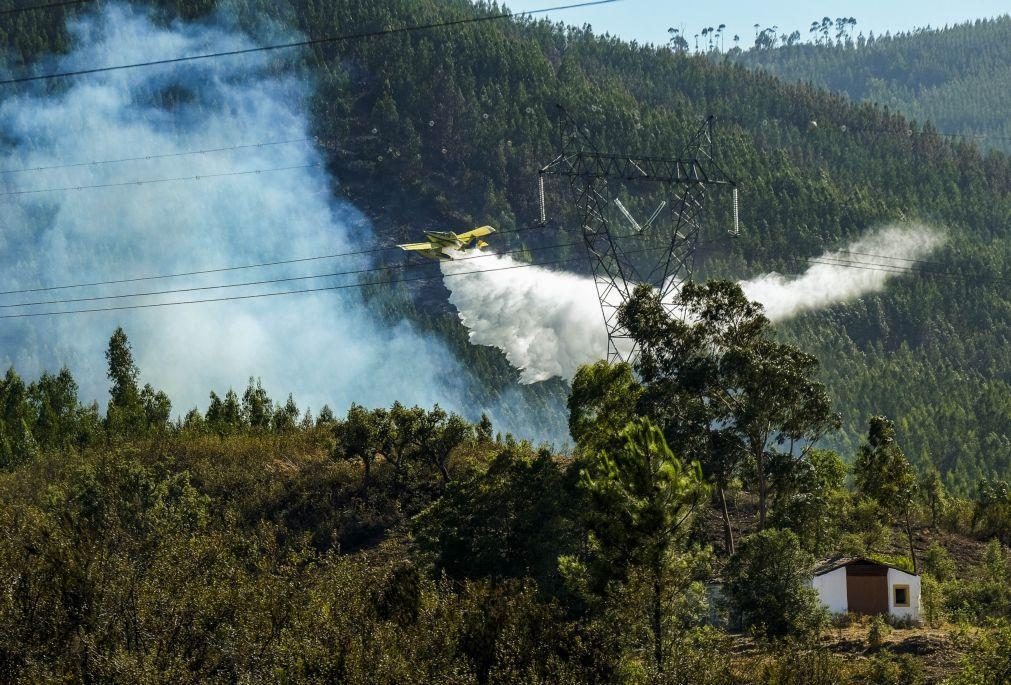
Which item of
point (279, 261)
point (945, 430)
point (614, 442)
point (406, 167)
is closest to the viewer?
point (614, 442)

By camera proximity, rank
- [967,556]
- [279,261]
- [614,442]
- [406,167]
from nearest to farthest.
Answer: [614,442]
[967,556]
[279,261]
[406,167]

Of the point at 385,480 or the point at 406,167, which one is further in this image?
the point at 406,167

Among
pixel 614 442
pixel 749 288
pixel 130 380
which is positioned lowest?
pixel 614 442

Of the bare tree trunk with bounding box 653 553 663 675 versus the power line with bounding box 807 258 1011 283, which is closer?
the bare tree trunk with bounding box 653 553 663 675

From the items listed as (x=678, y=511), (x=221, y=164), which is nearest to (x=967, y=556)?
(x=678, y=511)

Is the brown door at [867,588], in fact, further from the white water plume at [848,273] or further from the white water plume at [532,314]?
the white water plume at [848,273]

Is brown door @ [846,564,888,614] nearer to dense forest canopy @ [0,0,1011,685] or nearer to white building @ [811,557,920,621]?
white building @ [811,557,920,621]

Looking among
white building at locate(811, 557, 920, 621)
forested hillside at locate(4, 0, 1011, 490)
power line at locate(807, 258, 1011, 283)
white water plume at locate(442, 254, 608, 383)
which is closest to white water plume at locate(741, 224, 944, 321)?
power line at locate(807, 258, 1011, 283)

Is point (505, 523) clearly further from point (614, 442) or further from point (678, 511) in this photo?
point (678, 511)

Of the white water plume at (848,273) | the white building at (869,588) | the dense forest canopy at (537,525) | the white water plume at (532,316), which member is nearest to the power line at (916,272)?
the white water plume at (848,273)
